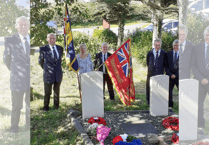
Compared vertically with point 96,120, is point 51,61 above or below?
above

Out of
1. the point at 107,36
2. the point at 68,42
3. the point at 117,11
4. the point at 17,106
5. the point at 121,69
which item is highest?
the point at 117,11

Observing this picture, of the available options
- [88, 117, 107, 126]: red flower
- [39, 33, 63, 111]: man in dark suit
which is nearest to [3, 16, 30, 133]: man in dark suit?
[88, 117, 107, 126]: red flower

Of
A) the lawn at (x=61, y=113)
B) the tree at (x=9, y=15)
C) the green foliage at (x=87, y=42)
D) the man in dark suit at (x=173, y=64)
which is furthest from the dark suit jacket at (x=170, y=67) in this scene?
the green foliage at (x=87, y=42)

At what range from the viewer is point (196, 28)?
3.50 m

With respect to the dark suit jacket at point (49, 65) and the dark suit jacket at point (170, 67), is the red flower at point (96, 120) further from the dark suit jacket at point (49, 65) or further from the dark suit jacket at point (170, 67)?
the dark suit jacket at point (170, 67)

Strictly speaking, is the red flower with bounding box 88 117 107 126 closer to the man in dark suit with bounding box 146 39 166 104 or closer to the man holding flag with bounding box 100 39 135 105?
the man holding flag with bounding box 100 39 135 105

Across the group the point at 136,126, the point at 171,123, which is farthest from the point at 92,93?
the point at 171,123

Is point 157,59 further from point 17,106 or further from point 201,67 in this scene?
point 17,106

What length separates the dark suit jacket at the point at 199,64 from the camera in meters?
3.60

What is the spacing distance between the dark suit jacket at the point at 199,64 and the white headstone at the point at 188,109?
0.13m

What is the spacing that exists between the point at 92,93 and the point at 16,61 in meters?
2.35

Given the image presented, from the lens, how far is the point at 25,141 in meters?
3.37

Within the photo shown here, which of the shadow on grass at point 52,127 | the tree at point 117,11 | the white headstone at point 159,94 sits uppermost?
the tree at point 117,11

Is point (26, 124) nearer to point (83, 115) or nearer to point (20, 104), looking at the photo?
point (20, 104)
